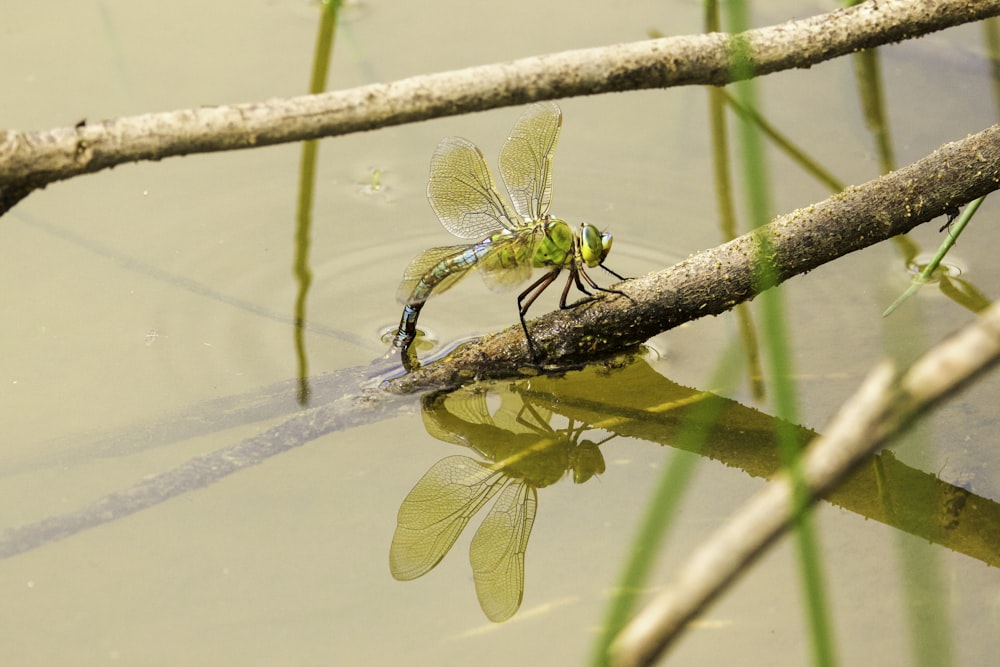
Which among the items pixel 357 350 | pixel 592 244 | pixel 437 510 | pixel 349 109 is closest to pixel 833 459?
pixel 349 109

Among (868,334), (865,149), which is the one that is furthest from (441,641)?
(865,149)

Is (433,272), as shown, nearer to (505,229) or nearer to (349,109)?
(505,229)

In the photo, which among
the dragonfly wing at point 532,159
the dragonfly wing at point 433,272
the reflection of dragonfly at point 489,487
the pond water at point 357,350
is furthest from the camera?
the dragonfly wing at point 532,159

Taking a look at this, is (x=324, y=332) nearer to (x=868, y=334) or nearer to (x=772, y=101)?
(x=868, y=334)

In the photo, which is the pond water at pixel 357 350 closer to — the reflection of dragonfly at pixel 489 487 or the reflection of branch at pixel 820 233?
the reflection of dragonfly at pixel 489 487

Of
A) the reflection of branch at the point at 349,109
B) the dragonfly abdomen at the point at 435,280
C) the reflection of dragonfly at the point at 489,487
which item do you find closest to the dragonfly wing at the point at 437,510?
the reflection of dragonfly at the point at 489,487
